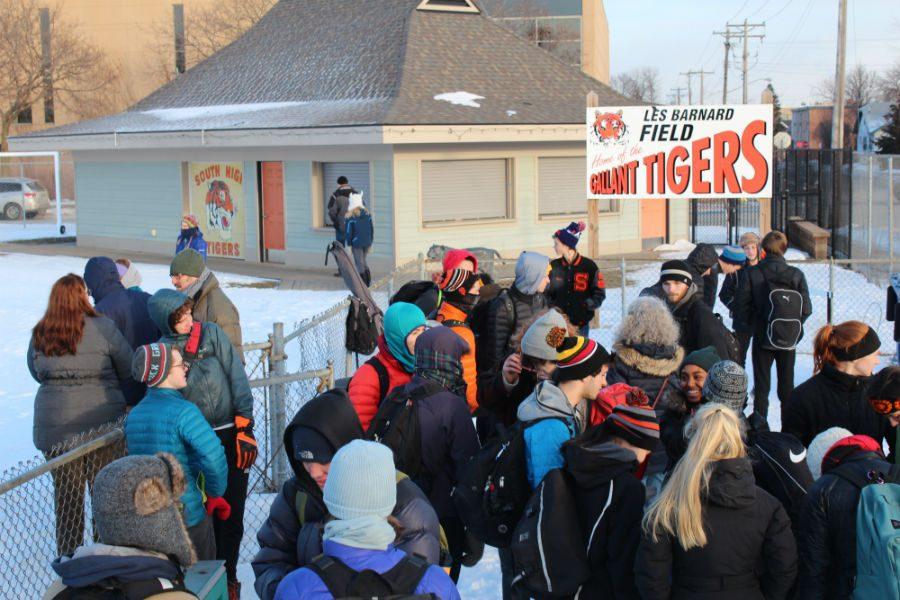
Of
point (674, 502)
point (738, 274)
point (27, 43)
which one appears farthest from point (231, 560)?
point (27, 43)

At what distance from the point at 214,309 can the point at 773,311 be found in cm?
494

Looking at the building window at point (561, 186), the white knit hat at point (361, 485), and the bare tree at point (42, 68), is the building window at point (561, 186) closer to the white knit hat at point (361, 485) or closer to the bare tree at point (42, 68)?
the white knit hat at point (361, 485)

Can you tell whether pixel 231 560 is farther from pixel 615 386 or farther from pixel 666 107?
pixel 666 107

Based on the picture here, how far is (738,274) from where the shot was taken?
31.3 feet

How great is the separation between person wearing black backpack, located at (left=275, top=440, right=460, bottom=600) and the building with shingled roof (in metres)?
16.7

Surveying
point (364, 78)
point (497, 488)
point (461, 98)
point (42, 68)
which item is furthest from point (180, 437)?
point (42, 68)

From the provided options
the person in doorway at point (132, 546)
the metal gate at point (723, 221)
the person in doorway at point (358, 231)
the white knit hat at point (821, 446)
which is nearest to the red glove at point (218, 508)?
the person in doorway at point (132, 546)

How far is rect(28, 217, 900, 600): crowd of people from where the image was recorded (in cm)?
338

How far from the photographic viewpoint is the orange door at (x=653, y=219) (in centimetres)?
2575

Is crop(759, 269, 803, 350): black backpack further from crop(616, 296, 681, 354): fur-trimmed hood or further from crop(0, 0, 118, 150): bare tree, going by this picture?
crop(0, 0, 118, 150): bare tree

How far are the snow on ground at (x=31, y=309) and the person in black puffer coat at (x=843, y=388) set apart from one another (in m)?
6.63

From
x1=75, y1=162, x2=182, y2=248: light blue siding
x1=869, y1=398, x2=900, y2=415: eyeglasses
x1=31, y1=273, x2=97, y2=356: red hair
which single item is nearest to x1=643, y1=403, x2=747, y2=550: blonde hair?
x1=869, y1=398, x2=900, y2=415: eyeglasses

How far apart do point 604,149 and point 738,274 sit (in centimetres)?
574

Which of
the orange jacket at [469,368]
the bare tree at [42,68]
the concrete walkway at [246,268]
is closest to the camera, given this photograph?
the orange jacket at [469,368]
